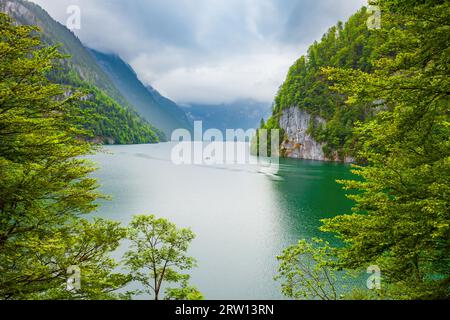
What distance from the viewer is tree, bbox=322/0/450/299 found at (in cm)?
656

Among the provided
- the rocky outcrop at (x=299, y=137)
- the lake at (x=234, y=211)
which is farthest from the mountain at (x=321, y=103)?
the lake at (x=234, y=211)

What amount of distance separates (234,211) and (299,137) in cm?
8296

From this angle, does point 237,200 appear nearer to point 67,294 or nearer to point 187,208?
point 187,208

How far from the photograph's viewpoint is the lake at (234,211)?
22.0 metres

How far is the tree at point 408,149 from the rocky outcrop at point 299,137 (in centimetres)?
9906

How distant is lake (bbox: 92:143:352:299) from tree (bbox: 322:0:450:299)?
9.21 metres

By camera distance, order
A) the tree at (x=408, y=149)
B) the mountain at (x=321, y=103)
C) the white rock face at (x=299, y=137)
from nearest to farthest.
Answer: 1. the tree at (x=408, y=149)
2. the mountain at (x=321, y=103)
3. the white rock face at (x=299, y=137)

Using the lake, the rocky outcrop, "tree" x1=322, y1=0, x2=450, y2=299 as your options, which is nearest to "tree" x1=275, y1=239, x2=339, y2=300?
"tree" x1=322, y1=0, x2=450, y2=299

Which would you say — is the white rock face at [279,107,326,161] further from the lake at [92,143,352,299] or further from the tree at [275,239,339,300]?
the tree at [275,239,339,300]

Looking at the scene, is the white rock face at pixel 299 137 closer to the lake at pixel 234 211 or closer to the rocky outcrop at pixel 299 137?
the rocky outcrop at pixel 299 137

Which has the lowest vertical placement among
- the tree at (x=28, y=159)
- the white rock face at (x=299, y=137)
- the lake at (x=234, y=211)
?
the lake at (x=234, y=211)

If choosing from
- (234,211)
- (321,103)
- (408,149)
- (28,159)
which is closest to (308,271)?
(408,149)

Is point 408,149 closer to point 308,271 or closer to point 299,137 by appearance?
point 308,271

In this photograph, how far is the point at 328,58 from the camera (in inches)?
5000
